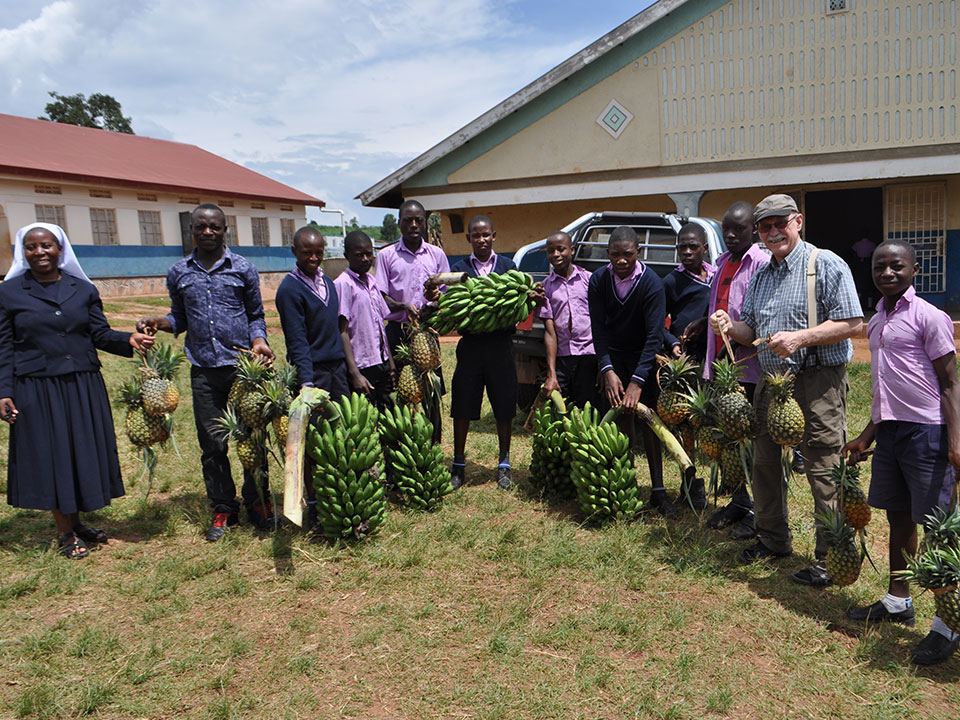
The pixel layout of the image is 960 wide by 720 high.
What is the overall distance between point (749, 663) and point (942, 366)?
66.0 inches

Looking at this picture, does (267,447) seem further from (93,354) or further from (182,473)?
(182,473)

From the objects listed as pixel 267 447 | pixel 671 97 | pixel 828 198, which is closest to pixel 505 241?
pixel 671 97

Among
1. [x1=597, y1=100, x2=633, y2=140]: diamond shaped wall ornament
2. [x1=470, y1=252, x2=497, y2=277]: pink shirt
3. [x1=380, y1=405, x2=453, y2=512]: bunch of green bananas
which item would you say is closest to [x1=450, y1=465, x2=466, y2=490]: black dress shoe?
[x1=380, y1=405, x2=453, y2=512]: bunch of green bananas

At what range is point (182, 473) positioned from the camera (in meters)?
6.38

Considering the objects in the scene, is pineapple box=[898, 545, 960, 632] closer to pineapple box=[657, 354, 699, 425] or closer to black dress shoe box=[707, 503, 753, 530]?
pineapple box=[657, 354, 699, 425]

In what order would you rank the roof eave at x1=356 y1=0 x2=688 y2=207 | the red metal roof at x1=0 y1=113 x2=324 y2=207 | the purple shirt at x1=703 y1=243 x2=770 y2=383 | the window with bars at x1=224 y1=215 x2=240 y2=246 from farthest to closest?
the window with bars at x1=224 y1=215 x2=240 y2=246, the red metal roof at x1=0 y1=113 x2=324 y2=207, the roof eave at x1=356 y1=0 x2=688 y2=207, the purple shirt at x1=703 y1=243 x2=770 y2=383

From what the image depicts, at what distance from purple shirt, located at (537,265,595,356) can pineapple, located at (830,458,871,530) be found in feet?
7.97

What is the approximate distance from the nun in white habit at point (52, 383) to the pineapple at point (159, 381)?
0.40ft

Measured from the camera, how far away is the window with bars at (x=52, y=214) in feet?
63.2

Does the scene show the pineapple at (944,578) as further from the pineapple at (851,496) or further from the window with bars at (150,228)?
the window with bars at (150,228)

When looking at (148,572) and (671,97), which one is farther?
(671,97)

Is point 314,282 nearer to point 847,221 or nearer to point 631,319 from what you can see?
point 631,319

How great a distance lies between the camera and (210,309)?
4.69 meters

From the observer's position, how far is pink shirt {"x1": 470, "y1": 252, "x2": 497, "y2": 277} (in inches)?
220
